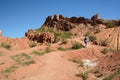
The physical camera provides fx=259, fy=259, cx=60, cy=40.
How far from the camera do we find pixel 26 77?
560 inches

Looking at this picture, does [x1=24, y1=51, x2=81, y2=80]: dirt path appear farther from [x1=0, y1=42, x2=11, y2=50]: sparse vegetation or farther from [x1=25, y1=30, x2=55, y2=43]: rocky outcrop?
[x1=25, y1=30, x2=55, y2=43]: rocky outcrop

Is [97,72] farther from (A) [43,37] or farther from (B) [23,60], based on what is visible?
(A) [43,37]

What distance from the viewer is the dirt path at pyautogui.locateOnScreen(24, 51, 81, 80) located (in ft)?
44.6

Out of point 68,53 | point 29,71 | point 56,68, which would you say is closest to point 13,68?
point 29,71

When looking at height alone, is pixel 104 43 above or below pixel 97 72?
above

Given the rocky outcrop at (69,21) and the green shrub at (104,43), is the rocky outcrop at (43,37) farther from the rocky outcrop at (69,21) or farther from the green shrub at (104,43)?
the rocky outcrop at (69,21)

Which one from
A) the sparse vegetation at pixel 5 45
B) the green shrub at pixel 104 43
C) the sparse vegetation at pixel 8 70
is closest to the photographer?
the sparse vegetation at pixel 8 70

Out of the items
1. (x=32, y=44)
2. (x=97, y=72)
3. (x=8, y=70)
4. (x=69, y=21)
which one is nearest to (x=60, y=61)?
(x=8, y=70)

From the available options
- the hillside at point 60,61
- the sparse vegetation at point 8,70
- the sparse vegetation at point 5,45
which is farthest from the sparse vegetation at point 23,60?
the sparse vegetation at point 5,45

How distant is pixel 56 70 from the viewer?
Answer: 49.6 ft

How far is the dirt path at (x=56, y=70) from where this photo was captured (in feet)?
44.6

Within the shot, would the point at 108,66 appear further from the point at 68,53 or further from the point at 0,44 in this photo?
the point at 0,44

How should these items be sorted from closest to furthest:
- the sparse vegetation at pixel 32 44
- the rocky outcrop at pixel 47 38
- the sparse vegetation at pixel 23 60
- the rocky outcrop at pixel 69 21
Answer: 1. the sparse vegetation at pixel 23 60
2. the sparse vegetation at pixel 32 44
3. the rocky outcrop at pixel 47 38
4. the rocky outcrop at pixel 69 21

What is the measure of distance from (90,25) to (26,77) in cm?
3716
